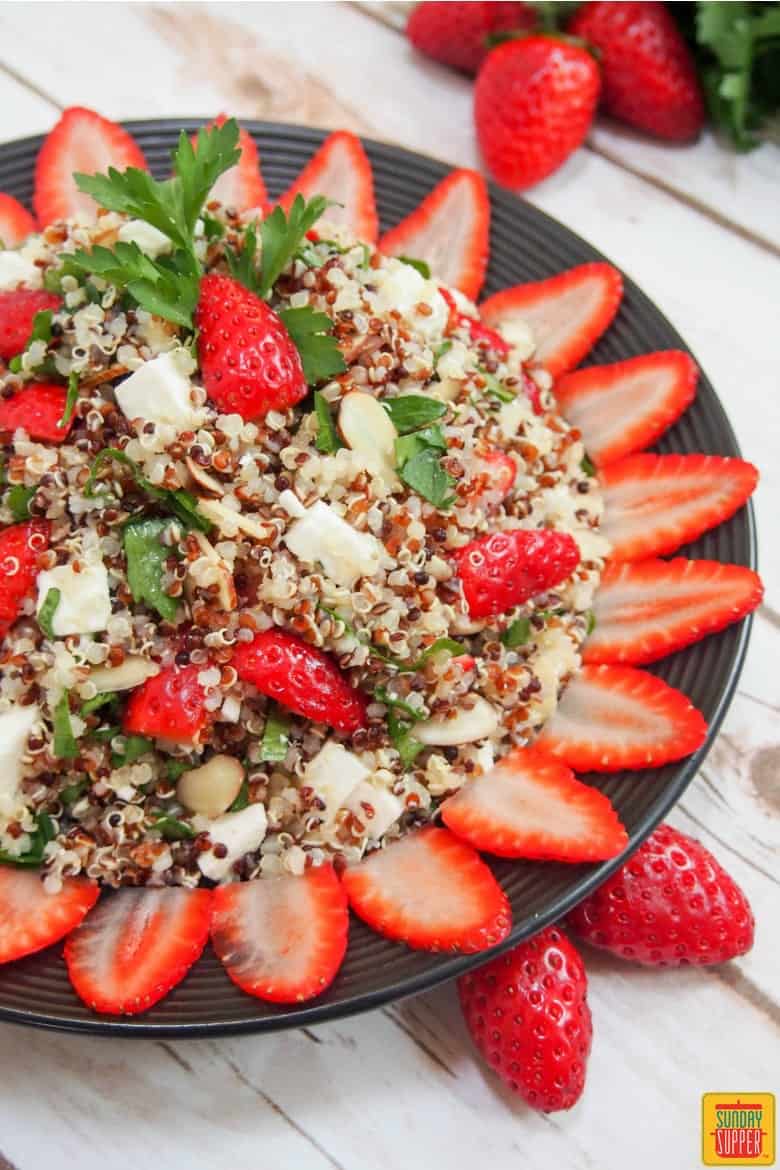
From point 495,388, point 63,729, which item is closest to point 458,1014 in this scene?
point 63,729

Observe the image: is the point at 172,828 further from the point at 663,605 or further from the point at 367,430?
the point at 663,605

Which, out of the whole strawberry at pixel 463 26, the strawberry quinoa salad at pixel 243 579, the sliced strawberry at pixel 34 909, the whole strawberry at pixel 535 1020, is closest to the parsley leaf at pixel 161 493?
the strawberry quinoa salad at pixel 243 579

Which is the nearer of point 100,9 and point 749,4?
point 749,4

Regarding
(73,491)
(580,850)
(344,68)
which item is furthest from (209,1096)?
(344,68)

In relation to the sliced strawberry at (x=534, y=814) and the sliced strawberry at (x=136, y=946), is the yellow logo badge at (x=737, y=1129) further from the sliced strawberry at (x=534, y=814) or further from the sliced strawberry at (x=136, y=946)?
the sliced strawberry at (x=136, y=946)

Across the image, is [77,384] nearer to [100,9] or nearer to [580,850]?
[580,850]

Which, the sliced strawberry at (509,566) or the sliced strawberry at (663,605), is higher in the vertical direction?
the sliced strawberry at (509,566)

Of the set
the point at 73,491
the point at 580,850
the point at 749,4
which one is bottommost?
the point at 580,850
